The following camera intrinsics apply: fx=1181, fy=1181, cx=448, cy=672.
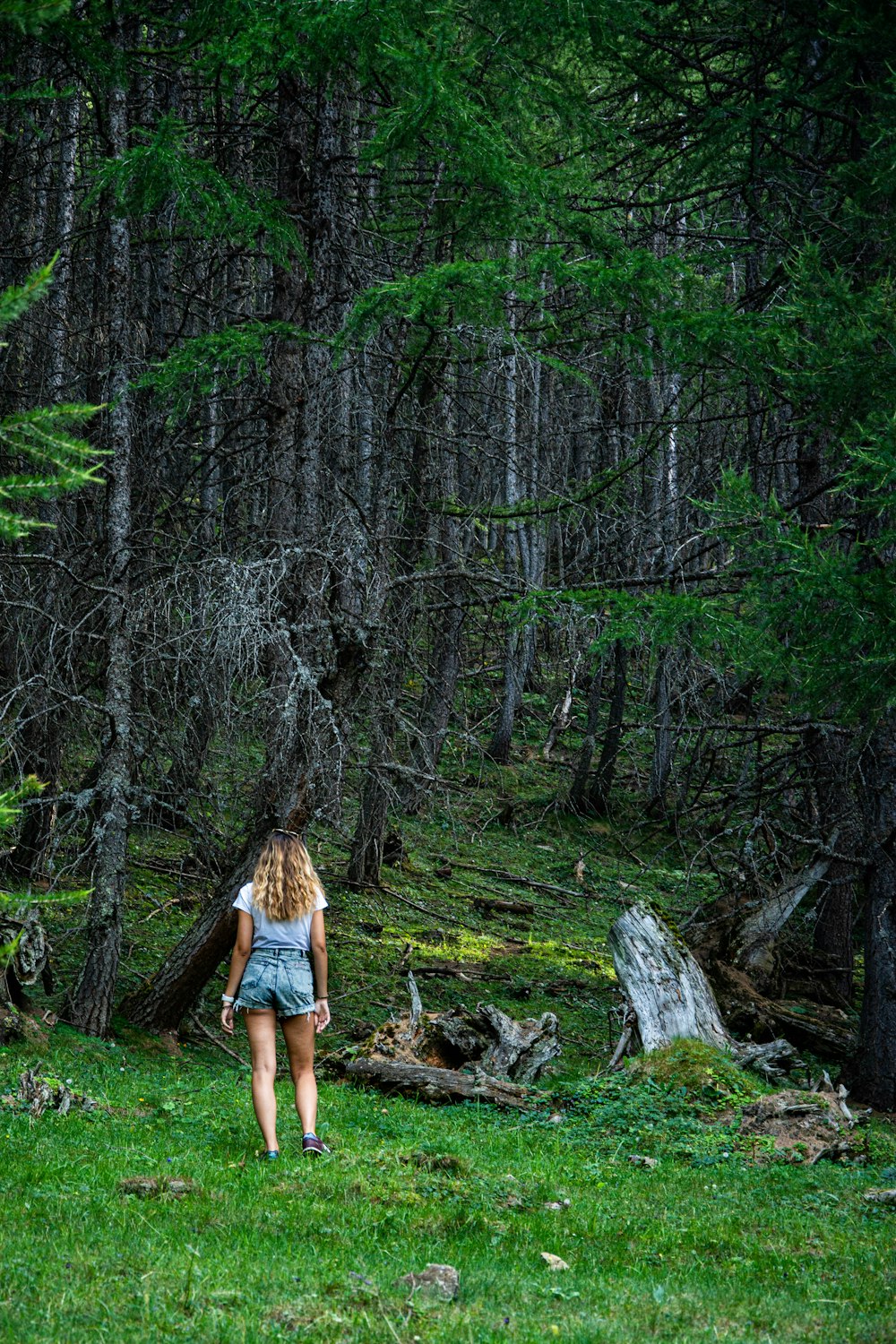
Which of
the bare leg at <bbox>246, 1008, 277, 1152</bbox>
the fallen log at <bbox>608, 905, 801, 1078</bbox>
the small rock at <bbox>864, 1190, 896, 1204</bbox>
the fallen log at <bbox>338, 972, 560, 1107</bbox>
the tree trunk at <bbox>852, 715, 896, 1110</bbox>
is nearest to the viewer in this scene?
the bare leg at <bbox>246, 1008, 277, 1152</bbox>

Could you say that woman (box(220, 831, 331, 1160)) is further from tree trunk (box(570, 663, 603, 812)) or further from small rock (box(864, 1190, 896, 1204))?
tree trunk (box(570, 663, 603, 812))

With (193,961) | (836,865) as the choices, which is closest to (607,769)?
(836,865)

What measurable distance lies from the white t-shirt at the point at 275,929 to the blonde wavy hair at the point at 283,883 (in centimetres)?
4

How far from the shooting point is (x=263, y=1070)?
21.6 feet

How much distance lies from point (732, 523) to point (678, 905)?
31.2ft

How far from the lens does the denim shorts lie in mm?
6762

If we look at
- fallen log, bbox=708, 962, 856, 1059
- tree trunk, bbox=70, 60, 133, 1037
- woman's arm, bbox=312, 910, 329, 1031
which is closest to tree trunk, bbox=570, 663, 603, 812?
fallen log, bbox=708, 962, 856, 1059

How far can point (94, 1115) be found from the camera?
7.41 metres

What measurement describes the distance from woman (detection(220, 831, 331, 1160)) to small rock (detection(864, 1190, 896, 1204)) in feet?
10.9

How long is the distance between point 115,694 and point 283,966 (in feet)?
11.4

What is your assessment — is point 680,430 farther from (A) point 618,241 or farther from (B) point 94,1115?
(B) point 94,1115

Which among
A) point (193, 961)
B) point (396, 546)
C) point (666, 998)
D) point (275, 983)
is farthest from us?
point (396, 546)

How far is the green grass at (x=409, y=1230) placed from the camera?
4293 millimetres

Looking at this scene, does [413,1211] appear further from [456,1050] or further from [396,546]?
[396,546]
